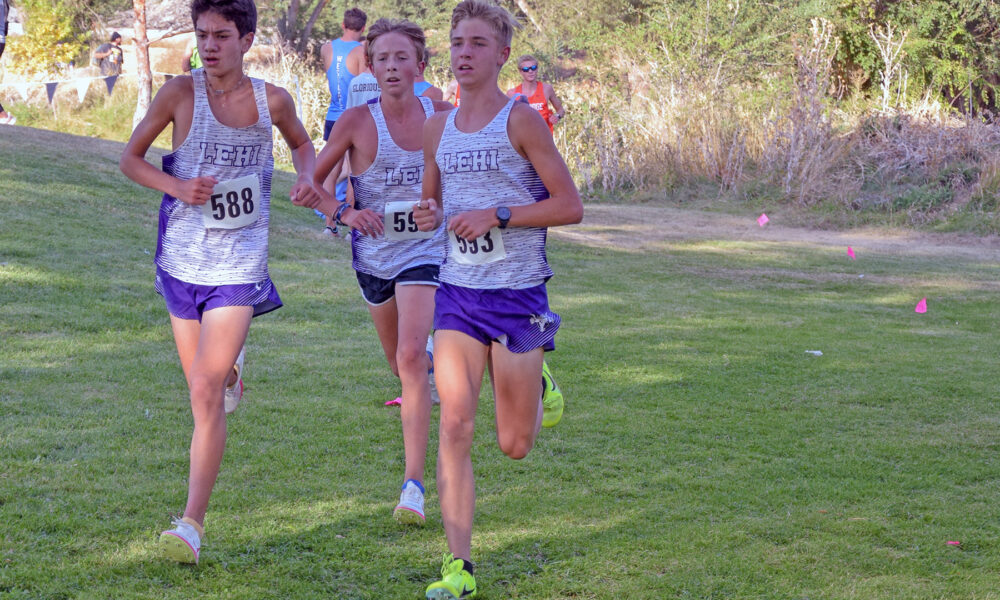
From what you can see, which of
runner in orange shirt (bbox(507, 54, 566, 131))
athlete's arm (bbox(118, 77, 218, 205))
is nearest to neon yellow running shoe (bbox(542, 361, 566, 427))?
athlete's arm (bbox(118, 77, 218, 205))

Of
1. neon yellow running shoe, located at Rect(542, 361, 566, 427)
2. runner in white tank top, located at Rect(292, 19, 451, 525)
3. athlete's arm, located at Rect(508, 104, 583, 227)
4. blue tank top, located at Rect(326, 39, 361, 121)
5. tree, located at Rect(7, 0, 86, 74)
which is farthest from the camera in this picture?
tree, located at Rect(7, 0, 86, 74)

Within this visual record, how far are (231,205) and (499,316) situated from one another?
1.07 metres

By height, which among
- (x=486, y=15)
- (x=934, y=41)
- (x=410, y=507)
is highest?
(x=934, y=41)

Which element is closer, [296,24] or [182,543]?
[182,543]

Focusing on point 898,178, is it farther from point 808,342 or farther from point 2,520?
point 2,520

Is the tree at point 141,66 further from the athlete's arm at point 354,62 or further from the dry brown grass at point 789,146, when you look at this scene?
the athlete's arm at point 354,62

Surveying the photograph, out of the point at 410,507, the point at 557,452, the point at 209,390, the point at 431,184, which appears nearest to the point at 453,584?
the point at 410,507

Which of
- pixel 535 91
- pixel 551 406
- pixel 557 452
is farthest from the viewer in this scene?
pixel 535 91

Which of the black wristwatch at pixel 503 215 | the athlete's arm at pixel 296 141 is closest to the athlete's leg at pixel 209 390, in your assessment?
the athlete's arm at pixel 296 141

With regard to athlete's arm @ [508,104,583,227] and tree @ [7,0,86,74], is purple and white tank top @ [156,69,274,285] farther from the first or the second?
tree @ [7,0,86,74]

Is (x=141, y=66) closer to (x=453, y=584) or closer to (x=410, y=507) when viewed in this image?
(x=410, y=507)

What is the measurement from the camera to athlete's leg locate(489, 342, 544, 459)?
3.76 meters

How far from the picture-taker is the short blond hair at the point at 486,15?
3738mm

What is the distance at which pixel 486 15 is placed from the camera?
3.75 metres
